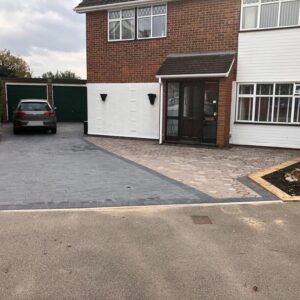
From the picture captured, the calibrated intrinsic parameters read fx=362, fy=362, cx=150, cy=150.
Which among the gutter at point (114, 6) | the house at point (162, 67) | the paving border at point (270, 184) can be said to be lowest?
the paving border at point (270, 184)

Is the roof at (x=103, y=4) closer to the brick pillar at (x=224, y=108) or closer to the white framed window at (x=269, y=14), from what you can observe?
the white framed window at (x=269, y=14)

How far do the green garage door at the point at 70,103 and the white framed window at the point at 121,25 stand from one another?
9769 millimetres

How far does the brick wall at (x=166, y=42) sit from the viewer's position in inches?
504

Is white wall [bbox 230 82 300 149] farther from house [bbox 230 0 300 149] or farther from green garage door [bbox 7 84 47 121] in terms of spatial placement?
green garage door [bbox 7 84 47 121]

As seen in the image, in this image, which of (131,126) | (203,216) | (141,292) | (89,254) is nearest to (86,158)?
(131,126)

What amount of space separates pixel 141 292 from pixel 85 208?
8.89 feet

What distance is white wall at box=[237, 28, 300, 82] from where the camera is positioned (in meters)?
11.9

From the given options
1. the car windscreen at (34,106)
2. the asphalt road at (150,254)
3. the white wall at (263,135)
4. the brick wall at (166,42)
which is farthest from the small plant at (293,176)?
the car windscreen at (34,106)

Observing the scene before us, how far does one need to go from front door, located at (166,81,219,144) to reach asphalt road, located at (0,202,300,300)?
7309mm

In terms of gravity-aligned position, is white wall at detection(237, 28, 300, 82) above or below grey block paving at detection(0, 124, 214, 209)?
above

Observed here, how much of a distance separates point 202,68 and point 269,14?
9.35 ft

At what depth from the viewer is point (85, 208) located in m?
5.84

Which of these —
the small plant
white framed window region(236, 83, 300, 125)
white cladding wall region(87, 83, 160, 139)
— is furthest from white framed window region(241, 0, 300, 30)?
the small plant

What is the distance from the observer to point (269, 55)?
12.3 meters
